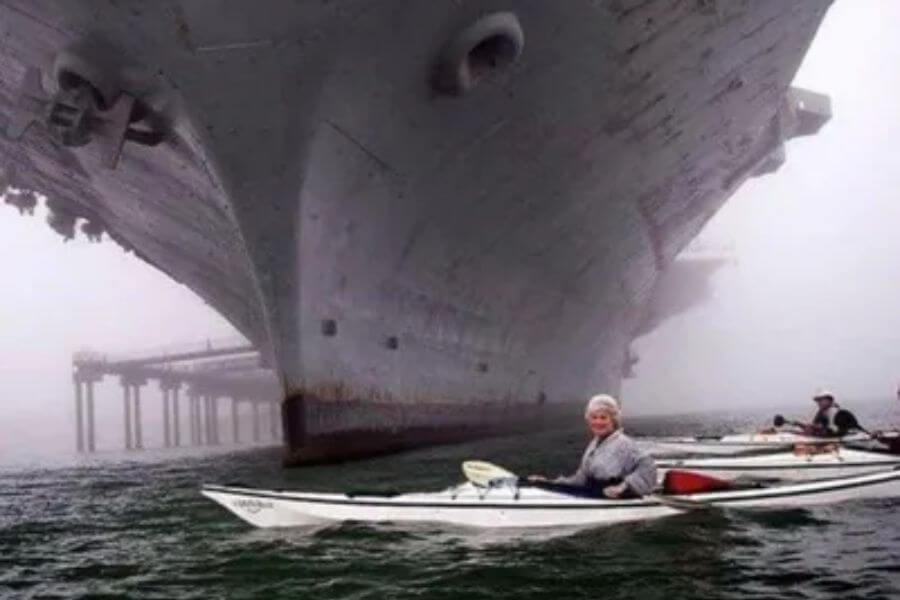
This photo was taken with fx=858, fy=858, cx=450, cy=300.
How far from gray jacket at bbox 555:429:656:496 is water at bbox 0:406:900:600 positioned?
47 cm

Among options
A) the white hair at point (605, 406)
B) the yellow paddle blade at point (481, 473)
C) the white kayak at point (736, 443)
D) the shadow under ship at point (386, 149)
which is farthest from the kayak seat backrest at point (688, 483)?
the shadow under ship at point (386, 149)

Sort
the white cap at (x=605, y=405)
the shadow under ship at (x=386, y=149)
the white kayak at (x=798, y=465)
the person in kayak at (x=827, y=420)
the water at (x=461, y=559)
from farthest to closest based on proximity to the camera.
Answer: the person in kayak at (x=827, y=420) → the white kayak at (x=798, y=465) → the shadow under ship at (x=386, y=149) → the white cap at (x=605, y=405) → the water at (x=461, y=559)

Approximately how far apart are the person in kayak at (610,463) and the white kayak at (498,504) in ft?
0.51

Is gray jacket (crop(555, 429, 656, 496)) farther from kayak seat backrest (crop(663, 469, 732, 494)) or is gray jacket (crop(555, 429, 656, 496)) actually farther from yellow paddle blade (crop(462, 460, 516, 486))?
yellow paddle blade (crop(462, 460, 516, 486))

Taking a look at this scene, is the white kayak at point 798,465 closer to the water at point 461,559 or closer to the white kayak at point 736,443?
the water at point 461,559

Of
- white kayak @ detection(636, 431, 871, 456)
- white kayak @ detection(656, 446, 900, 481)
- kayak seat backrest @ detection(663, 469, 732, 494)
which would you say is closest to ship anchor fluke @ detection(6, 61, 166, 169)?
kayak seat backrest @ detection(663, 469, 732, 494)

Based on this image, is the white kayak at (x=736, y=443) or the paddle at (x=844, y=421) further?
the white kayak at (x=736, y=443)

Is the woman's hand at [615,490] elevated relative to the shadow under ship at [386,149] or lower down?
lower down

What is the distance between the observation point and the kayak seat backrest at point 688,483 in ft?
31.0

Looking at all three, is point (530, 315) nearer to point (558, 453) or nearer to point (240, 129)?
point (558, 453)

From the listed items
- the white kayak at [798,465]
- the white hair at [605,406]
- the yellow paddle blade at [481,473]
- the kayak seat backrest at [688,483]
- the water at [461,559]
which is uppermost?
the white hair at [605,406]

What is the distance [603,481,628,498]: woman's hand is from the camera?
29.8 ft

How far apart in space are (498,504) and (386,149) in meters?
6.59

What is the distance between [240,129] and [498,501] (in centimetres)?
670
